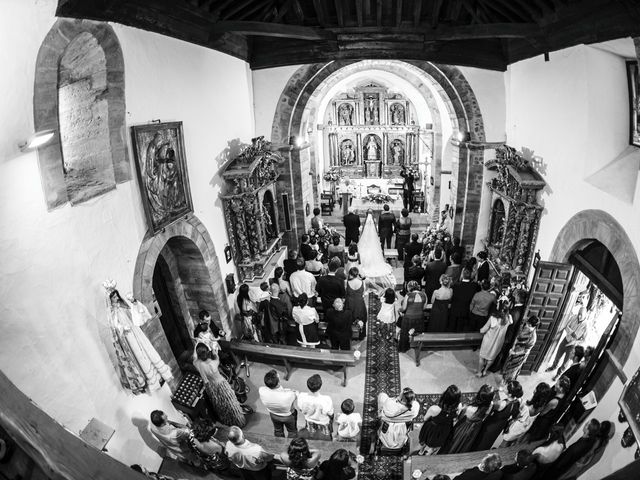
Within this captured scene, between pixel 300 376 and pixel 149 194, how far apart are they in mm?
3960

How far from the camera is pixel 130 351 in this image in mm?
4793

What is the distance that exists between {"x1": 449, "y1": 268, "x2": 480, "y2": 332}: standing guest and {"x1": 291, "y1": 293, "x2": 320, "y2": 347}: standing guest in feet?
8.36

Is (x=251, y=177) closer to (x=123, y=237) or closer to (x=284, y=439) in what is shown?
(x=123, y=237)

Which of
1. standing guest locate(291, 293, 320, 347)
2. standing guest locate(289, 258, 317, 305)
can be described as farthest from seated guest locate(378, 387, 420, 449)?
standing guest locate(289, 258, 317, 305)

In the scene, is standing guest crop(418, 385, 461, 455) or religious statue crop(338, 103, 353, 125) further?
religious statue crop(338, 103, 353, 125)

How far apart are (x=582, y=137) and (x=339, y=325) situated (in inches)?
186

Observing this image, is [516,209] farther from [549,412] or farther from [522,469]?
[522,469]

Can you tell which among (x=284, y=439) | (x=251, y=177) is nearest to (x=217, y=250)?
(x=251, y=177)

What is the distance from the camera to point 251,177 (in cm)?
861

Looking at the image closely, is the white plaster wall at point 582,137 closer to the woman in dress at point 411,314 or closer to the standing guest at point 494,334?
the standing guest at point 494,334

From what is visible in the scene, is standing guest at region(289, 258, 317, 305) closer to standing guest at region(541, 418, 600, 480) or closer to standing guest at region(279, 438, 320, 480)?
standing guest at region(279, 438, 320, 480)

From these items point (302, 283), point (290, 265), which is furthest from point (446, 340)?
point (290, 265)

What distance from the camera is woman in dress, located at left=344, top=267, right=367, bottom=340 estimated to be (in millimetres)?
7660

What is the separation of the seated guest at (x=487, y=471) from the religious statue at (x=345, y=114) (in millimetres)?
19607
